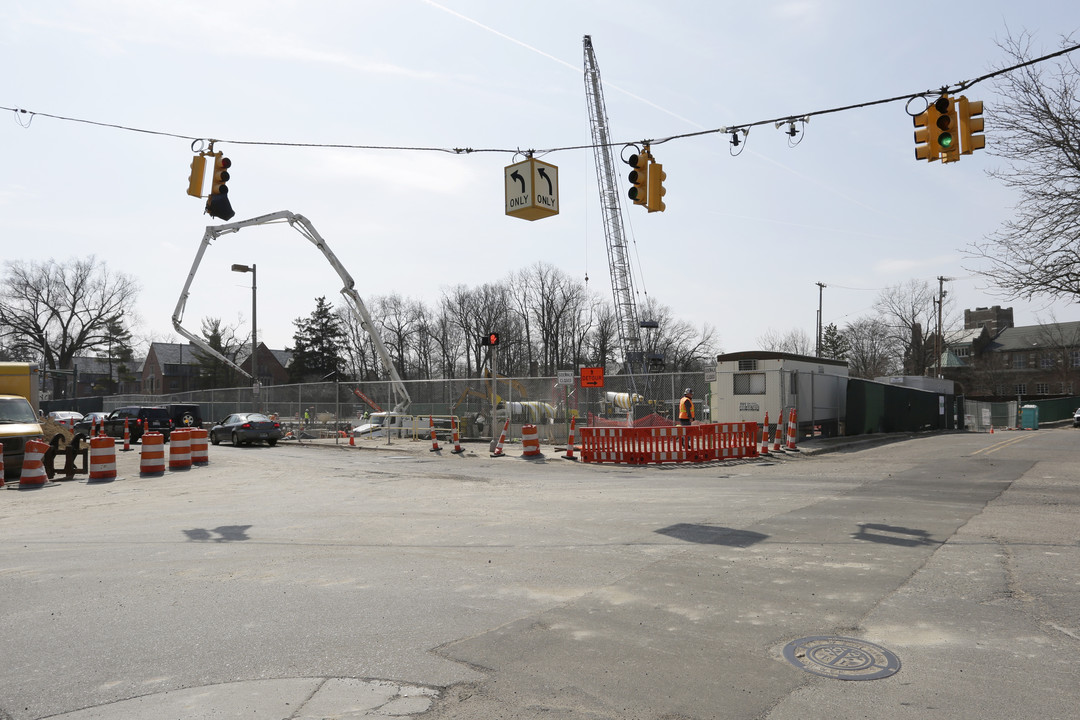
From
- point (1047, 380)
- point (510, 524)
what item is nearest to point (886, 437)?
point (510, 524)

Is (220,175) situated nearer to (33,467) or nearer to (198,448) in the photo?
(33,467)

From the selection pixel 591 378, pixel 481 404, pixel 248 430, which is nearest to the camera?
pixel 591 378

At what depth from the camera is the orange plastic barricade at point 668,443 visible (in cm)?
1925

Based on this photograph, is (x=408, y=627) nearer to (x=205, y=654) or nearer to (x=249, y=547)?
(x=205, y=654)

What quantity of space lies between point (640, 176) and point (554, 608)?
11824 millimetres

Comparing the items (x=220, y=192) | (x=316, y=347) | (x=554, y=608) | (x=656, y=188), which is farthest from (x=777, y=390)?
(x=316, y=347)

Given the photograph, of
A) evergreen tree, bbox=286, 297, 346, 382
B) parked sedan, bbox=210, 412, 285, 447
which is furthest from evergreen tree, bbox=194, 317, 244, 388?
parked sedan, bbox=210, 412, 285, 447

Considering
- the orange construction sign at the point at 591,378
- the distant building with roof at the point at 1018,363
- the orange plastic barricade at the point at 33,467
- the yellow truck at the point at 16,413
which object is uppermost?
the distant building with roof at the point at 1018,363

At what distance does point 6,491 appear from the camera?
50.6 ft

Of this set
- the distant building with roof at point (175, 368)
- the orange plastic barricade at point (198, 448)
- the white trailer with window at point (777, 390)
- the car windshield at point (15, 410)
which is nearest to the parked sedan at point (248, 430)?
the orange plastic barricade at point (198, 448)

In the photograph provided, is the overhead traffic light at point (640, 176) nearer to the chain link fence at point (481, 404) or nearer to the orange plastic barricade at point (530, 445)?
the orange plastic barricade at point (530, 445)

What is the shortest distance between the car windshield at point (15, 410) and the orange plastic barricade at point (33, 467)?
2565mm

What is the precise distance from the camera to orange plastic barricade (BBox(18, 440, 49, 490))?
1614 centimetres

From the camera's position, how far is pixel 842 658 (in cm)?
467
